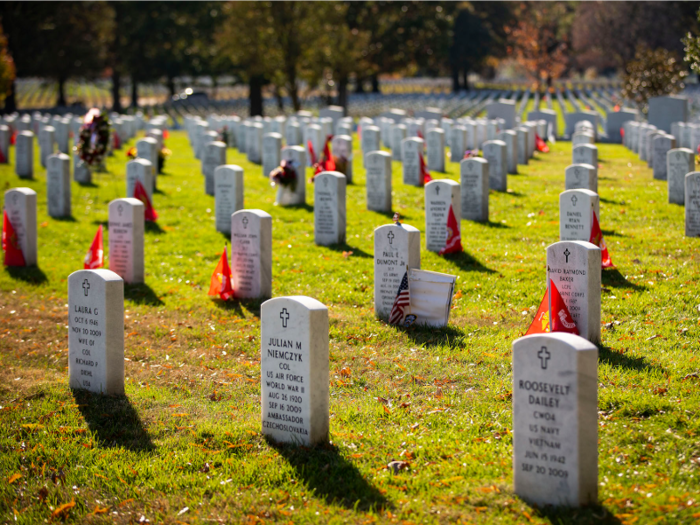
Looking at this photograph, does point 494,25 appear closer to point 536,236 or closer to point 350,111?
point 350,111

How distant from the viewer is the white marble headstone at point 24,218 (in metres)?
12.5

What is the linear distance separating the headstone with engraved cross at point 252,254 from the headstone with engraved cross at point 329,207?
103 inches

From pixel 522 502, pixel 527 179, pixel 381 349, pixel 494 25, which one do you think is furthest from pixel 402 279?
pixel 494 25

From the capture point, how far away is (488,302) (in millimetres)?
9547

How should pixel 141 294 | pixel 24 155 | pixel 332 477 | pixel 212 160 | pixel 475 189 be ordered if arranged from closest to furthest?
pixel 332 477 < pixel 141 294 < pixel 475 189 < pixel 212 160 < pixel 24 155

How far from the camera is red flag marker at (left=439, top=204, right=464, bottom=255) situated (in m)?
11.5

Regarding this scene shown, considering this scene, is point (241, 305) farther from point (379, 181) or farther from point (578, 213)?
point (379, 181)

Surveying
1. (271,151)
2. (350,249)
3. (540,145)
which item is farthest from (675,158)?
(540,145)

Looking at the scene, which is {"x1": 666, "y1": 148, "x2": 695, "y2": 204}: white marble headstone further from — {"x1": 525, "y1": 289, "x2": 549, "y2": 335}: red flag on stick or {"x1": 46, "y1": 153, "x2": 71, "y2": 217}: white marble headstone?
{"x1": 46, "y1": 153, "x2": 71, "y2": 217}: white marble headstone

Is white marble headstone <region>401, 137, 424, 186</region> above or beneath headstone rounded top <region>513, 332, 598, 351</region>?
above

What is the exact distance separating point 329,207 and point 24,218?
4.97 metres

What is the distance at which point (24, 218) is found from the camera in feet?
41.0

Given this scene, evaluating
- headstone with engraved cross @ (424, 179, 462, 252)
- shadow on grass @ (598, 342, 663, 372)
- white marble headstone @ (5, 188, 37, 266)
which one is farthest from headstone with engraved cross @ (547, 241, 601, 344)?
white marble headstone @ (5, 188, 37, 266)

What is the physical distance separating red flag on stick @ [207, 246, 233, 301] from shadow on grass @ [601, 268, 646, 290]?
4928mm
